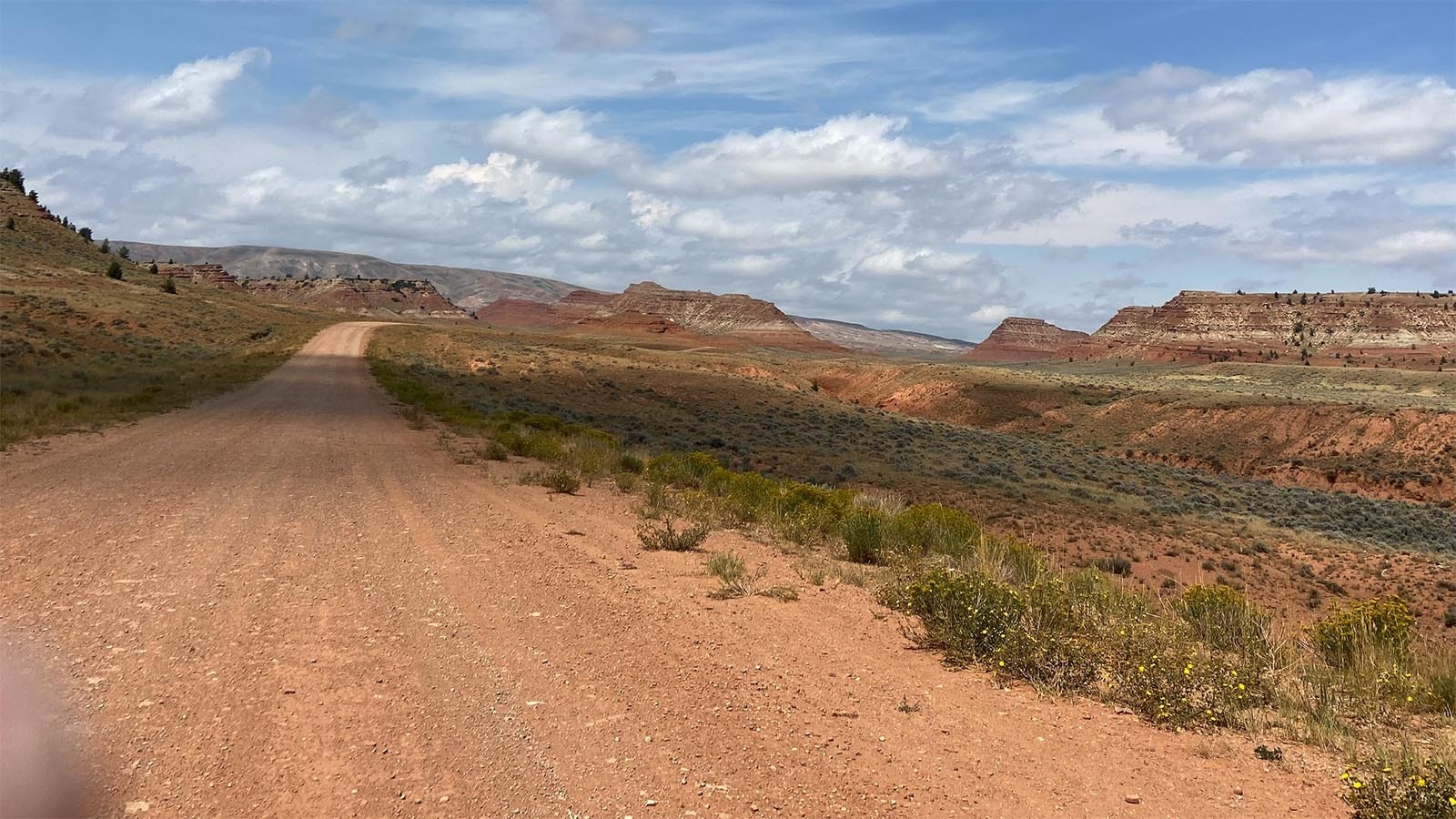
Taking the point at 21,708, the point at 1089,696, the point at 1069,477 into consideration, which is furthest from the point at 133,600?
the point at 1069,477

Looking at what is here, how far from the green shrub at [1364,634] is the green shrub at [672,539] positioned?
6.24 m

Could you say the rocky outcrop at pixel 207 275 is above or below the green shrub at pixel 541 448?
above

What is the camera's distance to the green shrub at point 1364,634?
254 inches

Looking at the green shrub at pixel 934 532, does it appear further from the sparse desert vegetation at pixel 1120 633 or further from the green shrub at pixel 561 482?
the green shrub at pixel 561 482

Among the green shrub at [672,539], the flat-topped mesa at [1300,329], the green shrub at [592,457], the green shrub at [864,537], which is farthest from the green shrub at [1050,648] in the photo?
the flat-topped mesa at [1300,329]

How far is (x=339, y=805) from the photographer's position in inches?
151

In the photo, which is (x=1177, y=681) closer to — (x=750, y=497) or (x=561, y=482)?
(x=750, y=497)

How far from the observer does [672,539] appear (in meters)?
9.59

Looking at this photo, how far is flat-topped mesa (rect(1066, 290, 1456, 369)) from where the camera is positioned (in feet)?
334

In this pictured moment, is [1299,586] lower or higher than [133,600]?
lower

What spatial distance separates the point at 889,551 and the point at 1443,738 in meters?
5.49

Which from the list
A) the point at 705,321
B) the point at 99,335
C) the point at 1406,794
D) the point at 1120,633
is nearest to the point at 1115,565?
the point at 1120,633

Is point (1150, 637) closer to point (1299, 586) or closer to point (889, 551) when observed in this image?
point (889, 551)

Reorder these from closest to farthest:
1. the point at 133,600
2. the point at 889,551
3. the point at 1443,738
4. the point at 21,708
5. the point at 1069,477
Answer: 1. the point at 21,708
2. the point at 1443,738
3. the point at 133,600
4. the point at 889,551
5. the point at 1069,477
